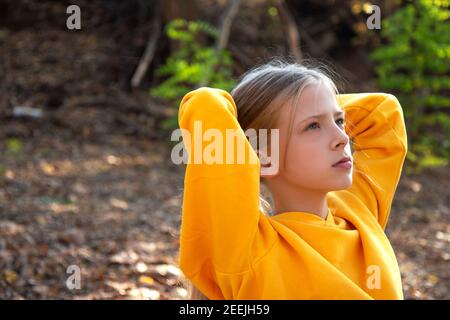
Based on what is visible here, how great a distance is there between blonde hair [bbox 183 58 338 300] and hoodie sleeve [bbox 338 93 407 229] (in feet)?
0.78

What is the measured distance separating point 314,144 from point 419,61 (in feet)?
17.0

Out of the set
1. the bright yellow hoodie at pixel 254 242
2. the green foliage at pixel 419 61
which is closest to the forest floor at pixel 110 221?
the green foliage at pixel 419 61

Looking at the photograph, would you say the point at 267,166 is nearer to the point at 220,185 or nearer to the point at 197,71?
the point at 220,185

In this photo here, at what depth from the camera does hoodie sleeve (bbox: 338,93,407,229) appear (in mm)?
2238

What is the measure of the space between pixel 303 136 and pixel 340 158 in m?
0.13

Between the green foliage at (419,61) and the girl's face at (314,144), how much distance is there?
184 inches

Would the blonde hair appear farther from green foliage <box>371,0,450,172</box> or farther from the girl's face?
green foliage <box>371,0,450,172</box>

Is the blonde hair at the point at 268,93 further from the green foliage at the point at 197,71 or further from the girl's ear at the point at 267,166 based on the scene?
the green foliage at the point at 197,71

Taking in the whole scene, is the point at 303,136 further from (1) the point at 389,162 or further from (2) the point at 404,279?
(2) the point at 404,279

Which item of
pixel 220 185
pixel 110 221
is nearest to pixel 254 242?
pixel 220 185

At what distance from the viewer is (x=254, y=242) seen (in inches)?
72.3

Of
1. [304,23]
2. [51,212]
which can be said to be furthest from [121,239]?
[304,23]

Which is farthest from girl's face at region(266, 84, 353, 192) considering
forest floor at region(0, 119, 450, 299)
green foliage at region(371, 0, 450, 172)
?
green foliage at region(371, 0, 450, 172)
